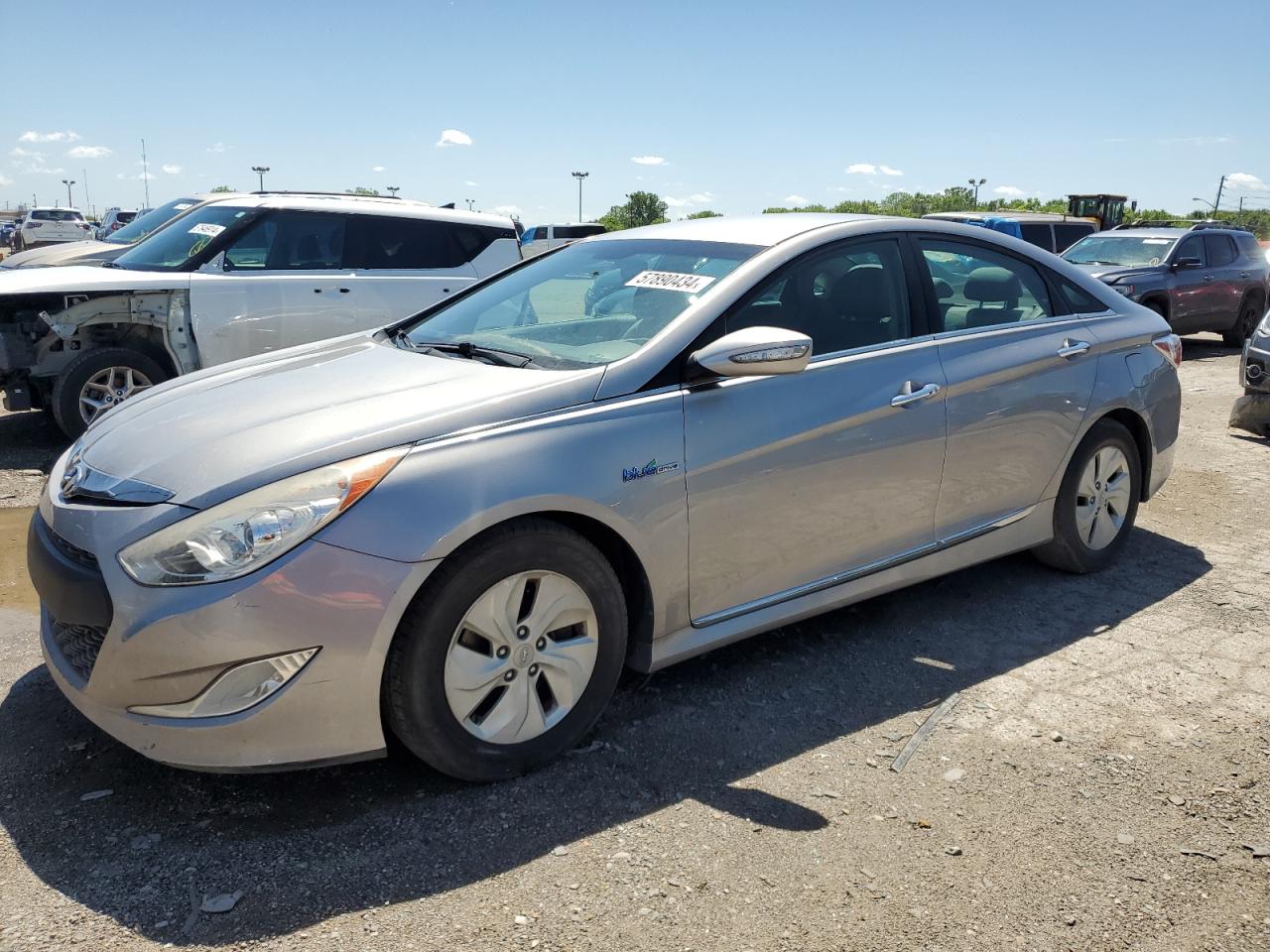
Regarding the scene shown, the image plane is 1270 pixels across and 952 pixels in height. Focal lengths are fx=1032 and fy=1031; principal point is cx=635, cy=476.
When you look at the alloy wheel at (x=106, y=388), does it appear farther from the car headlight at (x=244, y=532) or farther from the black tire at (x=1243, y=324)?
the black tire at (x=1243, y=324)

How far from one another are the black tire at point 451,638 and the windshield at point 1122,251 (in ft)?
42.8

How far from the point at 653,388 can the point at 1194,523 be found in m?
4.12

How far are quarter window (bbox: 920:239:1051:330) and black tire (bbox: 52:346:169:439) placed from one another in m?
5.57

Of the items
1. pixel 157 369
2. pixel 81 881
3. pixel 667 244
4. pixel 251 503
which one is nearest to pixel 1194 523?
pixel 667 244

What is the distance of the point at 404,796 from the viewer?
2.96 metres

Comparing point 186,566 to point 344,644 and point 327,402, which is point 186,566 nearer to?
point 344,644

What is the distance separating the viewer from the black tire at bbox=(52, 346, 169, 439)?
23.2 ft

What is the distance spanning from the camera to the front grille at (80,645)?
2750 millimetres

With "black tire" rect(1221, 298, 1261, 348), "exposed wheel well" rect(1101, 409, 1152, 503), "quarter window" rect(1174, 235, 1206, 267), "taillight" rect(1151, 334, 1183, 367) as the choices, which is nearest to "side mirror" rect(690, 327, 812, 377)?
"exposed wheel well" rect(1101, 409, 1152, 503)

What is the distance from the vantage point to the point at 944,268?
4.24m

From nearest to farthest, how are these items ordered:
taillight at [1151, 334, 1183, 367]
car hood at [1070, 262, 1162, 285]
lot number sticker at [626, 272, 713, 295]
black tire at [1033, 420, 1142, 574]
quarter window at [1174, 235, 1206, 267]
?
lot number sticker at [626, 272, 713, 295] → black tire at [1033, 420, 1142, 574] → taillight at [1151, 334, 1183, 367] → car hood at [1070, 262, 1162, 285] → quarter window at [1174, 235, 1206, 267]

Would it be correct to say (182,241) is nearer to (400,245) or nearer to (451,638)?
(400,245)

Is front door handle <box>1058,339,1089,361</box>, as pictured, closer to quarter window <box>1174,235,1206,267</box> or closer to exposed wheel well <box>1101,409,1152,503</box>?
exposed wheel well <box>1101,409,1152,503</box>

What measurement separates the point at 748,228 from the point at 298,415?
6.14 ft
